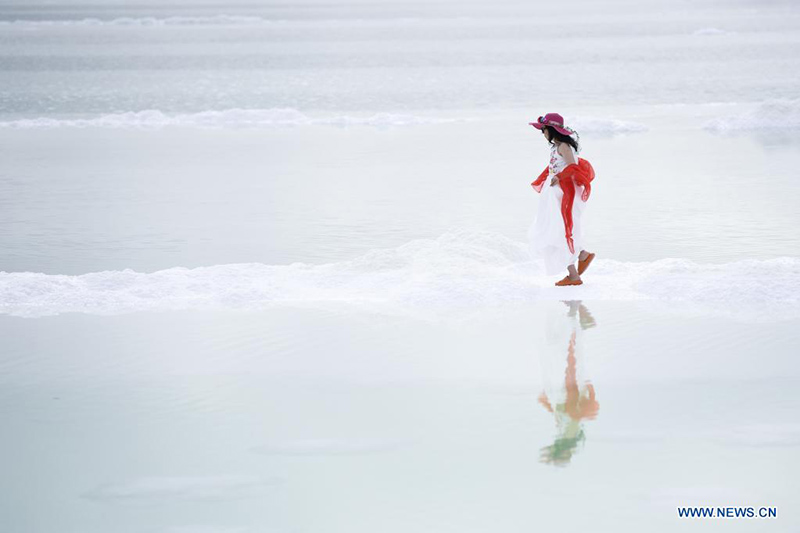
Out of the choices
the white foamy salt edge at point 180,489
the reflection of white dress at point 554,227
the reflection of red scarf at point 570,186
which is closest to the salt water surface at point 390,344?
the white foamy salt edge at point 180,489

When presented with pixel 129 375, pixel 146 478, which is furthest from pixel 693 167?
pixel 146 478

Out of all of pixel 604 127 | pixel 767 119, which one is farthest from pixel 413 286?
pixel 767 119

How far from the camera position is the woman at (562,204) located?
10.0 metres

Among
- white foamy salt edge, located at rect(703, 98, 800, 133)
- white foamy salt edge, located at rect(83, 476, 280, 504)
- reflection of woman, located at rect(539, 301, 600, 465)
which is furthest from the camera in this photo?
white foamy salt edge, located at rect(703, 98, 800, 133)

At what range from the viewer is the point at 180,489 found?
19.8ft

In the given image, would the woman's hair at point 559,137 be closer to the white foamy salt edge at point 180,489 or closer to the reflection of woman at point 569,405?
the reflection of woman at point 569,405

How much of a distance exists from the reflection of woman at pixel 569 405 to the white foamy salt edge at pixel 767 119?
17.4 metres

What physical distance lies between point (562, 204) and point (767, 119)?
1671cm

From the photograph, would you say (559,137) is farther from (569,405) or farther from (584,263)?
(569,405)

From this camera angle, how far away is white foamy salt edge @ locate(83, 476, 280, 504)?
5953mm

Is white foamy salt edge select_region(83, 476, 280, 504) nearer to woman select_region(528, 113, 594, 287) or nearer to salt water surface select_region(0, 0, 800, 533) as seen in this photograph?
salt water surface select_region(0, 0, 800, 533)

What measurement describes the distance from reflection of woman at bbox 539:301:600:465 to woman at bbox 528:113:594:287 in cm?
138

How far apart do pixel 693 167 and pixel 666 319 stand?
10.4 m

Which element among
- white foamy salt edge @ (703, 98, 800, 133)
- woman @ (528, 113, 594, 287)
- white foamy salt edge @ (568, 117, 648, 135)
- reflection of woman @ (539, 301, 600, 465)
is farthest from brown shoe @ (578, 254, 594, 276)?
white foamy salt edge @ (703, 98, 800, 133)
